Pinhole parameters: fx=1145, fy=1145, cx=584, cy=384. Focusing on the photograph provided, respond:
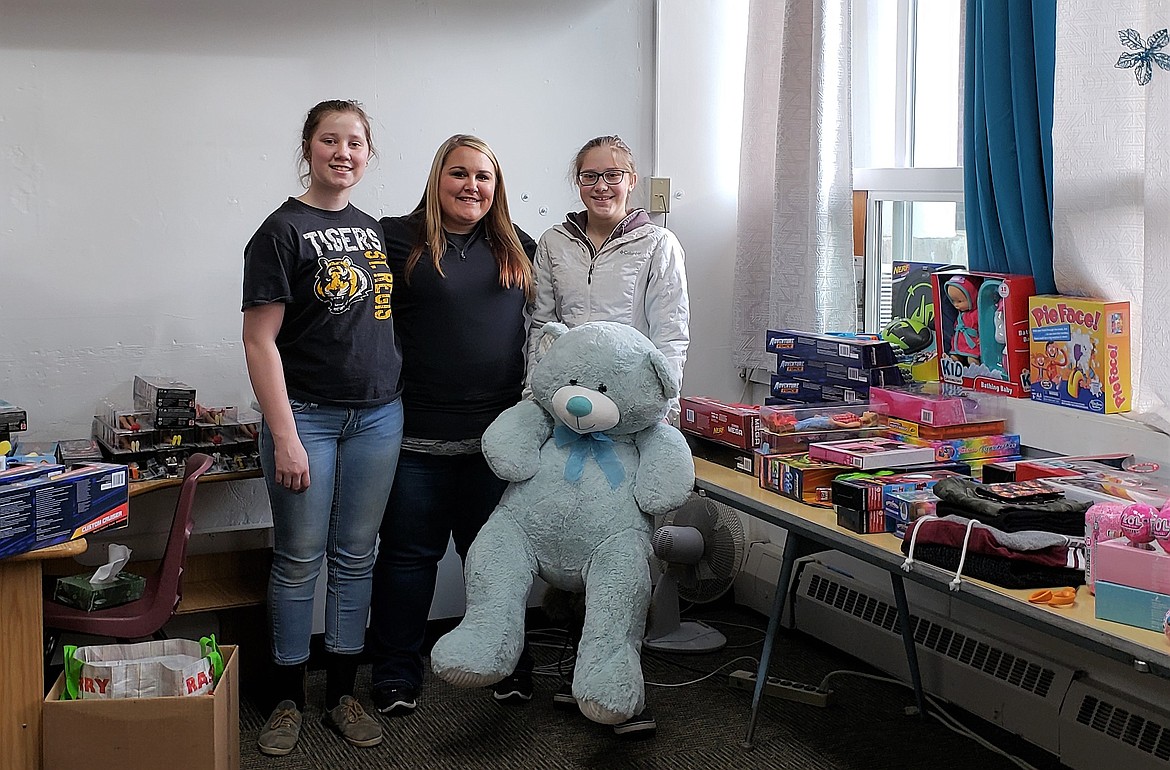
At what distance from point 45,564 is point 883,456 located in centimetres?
189

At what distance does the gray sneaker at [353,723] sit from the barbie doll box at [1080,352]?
1.58 meters

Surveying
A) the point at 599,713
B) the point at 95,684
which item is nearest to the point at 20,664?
the point at 95,684

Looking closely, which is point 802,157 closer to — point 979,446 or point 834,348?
point 834,348

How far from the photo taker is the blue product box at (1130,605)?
1.56m

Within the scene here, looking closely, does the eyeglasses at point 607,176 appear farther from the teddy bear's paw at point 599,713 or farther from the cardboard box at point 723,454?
the teddy bear's paw at point 599,713

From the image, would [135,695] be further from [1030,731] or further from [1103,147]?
[1103,147]

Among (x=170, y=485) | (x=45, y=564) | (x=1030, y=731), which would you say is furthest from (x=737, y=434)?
(x=45, y=564)

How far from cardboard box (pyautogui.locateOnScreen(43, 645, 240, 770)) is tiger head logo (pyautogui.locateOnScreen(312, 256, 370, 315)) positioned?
0.80m

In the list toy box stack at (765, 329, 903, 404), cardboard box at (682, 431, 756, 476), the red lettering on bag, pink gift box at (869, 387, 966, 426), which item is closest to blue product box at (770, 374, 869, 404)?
toy box stack at (765, 329, 903, 404)

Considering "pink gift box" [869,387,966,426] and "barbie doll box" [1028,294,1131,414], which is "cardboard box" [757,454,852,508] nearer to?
"pink gift box" [869,387,966,426]

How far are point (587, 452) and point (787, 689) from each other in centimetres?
83

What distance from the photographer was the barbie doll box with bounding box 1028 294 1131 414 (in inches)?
87.3

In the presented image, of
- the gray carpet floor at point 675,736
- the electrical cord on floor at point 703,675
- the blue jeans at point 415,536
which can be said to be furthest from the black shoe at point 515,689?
the electrical cord on floor at point 703,675

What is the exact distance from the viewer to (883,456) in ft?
7.22
